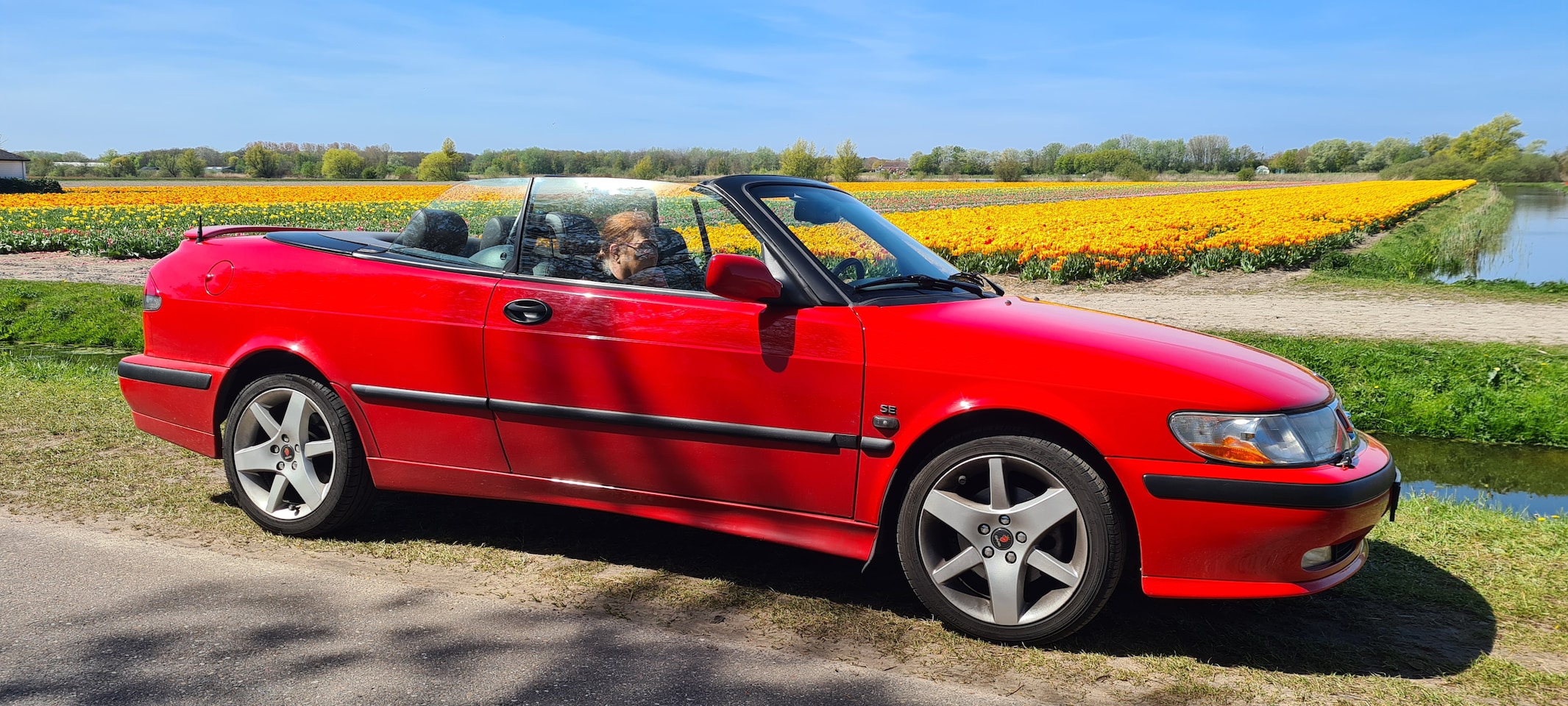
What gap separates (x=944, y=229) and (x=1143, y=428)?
1959cm

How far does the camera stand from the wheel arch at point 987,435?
3.23m

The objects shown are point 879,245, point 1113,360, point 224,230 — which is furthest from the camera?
point 224,230

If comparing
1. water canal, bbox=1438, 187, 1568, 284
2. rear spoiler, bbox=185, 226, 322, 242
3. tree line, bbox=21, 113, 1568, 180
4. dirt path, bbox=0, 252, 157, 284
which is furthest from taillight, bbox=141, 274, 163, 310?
tree line, bbox=21, 113, 1568, 180

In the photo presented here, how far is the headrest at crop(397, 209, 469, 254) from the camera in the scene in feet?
13.8

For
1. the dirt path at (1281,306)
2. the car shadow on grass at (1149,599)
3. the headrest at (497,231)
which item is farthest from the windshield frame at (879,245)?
the dirt path at (1281,306)

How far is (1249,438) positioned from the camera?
307 cm

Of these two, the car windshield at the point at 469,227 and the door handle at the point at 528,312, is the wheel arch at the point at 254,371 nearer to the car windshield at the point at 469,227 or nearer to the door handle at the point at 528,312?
the car windshield at the point at 469,227

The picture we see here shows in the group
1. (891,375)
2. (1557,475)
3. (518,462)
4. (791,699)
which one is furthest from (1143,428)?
(1557,475)

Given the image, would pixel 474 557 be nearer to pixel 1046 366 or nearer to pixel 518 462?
pixel 518 462

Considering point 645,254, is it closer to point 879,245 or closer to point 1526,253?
point 879,245

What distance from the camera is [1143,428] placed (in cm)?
313

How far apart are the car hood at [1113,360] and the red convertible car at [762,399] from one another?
0.03 feet

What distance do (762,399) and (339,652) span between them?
1.48 metres

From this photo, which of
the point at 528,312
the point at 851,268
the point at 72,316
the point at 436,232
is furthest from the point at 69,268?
the point at 851,268
